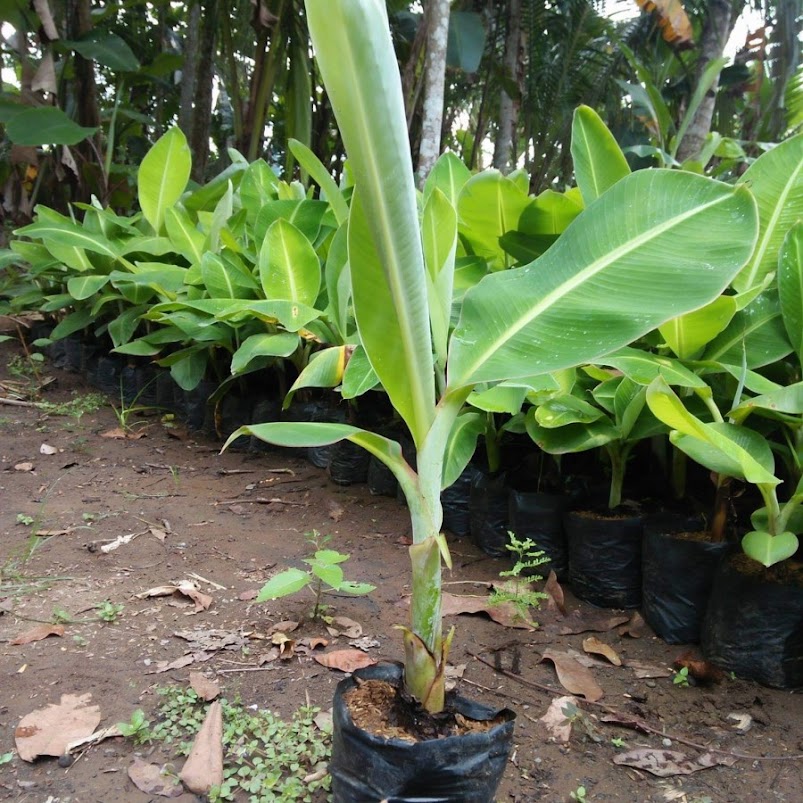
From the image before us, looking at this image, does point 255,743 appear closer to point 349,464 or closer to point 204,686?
point 204,686

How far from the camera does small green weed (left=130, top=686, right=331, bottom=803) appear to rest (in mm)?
1198

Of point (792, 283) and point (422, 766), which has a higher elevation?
point (792, 283)

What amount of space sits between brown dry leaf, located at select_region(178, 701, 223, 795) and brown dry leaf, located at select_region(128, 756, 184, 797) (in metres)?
0.02

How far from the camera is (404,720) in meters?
1.07

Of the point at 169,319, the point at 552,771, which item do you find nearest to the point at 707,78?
the point at 169,319

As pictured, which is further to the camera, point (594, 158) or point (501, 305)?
point (594, 158)

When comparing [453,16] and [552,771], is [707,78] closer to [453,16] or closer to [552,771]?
[453,16]

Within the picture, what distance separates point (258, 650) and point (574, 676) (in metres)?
0.73

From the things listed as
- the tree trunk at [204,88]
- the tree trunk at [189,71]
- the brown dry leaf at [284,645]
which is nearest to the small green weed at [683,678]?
the brown dry leaf at [284,645]

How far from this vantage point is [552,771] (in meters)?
1.30

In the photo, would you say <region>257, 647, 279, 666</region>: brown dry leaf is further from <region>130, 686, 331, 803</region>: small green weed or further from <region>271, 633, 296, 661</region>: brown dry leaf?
<region>130, 686, 331, 803</region>: small green weed

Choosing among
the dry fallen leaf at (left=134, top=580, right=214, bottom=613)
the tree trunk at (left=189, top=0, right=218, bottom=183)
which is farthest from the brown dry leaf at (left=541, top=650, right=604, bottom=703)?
the tree trunk at (left=189, top=0, right=218, bottom=183)

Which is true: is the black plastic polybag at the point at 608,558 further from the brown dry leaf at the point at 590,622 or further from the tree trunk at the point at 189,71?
the tree trunk at the point at 189,71

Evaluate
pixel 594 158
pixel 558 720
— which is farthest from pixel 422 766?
pixel 594 158
